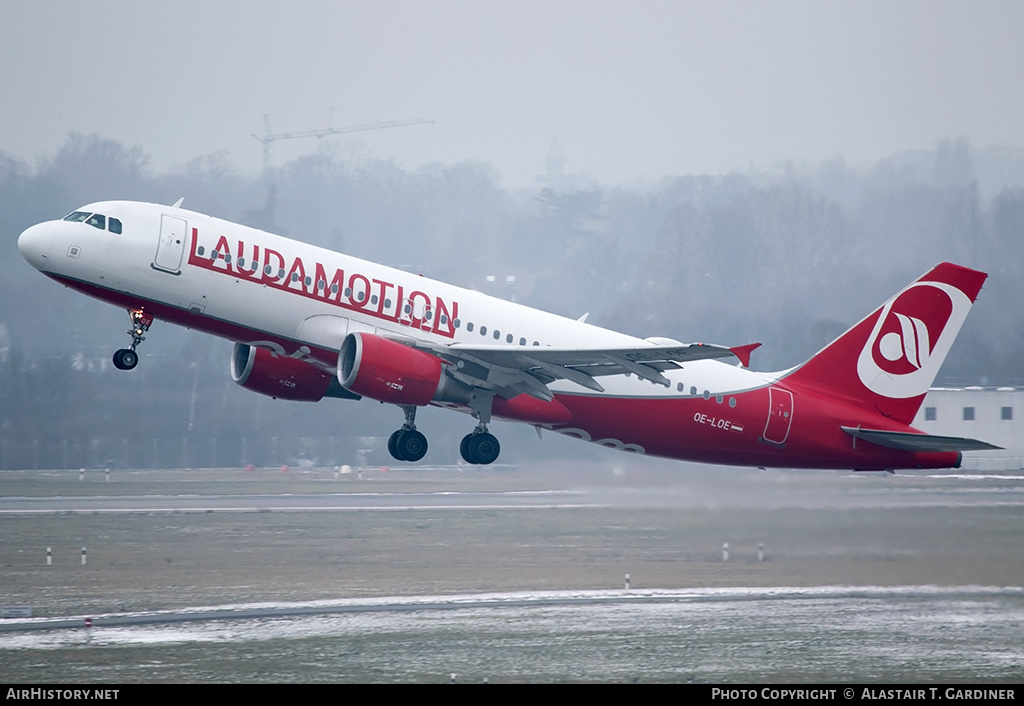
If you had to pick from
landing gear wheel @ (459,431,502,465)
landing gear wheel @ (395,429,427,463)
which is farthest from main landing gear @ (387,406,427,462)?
landing gear wheel @ (459,431,502,465)

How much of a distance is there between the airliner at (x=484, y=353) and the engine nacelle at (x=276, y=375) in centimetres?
4

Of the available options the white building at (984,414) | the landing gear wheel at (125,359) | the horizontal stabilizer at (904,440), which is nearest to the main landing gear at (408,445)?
the landing gear wheel at (125,359)

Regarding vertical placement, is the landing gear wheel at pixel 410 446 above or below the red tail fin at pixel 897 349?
below

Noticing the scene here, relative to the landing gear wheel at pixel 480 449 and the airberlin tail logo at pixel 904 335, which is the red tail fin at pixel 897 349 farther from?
the landing gear wheel at pixel 480 449

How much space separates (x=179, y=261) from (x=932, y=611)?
21457 millimetres

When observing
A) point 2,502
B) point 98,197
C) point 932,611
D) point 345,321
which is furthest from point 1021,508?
point 98,197

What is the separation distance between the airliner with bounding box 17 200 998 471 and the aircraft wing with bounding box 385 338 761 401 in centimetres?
5

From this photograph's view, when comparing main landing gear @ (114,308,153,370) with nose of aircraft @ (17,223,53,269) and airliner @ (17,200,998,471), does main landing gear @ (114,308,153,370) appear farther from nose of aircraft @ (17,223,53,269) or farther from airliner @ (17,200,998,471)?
nose of aircraft @ (17,223,53,269)

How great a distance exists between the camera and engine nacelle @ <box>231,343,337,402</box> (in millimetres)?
32406

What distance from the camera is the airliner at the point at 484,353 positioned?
29.0 meters

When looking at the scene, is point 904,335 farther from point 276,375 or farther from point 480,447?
Answer: point 276,375
